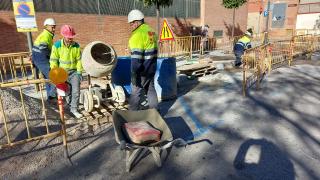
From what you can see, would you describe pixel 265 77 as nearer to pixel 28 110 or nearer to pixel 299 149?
pixel 299 149

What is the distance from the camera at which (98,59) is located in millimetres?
5133

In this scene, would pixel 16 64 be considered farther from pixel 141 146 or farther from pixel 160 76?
pixel 141 146

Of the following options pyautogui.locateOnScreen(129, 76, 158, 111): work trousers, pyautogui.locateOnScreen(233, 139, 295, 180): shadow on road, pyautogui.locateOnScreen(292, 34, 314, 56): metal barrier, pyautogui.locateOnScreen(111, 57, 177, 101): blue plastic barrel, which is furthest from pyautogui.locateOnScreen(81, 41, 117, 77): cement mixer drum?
pyautogui.locateOnScreen(292, 34, 314, 56): metal barrier

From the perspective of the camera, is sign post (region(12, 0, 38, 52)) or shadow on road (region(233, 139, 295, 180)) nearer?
shadow on road (region(233, 139, 295, 180))

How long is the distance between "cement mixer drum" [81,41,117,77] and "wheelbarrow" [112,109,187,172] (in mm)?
1293

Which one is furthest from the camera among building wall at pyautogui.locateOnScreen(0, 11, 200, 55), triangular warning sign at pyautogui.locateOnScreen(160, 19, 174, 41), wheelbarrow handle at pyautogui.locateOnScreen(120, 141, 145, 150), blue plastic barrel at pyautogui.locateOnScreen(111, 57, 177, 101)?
building wall at pyautogui.locateOnScreen(0, 11, 200, 55)

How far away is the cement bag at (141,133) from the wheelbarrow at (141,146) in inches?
2.8

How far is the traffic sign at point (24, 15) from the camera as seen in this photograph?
6.77m

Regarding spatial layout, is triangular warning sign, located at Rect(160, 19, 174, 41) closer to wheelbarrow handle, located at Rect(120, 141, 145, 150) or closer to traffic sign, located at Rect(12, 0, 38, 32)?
traffic sign, located at Rect(12, 0, 38, 32)

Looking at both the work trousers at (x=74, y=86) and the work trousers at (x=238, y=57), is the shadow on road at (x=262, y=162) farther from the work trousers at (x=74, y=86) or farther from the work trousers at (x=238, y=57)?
the work trousers at (x=238, y=57)

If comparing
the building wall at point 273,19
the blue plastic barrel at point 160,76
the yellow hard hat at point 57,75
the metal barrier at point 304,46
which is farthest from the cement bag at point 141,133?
the building wall at point 273,19

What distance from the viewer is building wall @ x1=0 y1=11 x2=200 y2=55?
1081 centimetres

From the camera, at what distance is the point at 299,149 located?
13.3ft

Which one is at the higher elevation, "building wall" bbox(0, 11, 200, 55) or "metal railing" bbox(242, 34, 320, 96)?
"building wall" bbox(0, 11, 200, 55)
